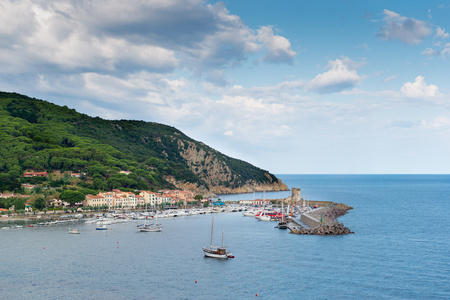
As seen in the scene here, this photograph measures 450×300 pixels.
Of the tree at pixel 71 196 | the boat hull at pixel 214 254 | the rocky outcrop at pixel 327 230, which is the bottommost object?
the boat hull at pixel 214 254

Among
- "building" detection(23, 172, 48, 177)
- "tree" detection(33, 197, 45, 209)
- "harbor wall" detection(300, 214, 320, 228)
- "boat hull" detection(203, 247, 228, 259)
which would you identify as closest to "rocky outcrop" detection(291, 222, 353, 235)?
"harbor wall" detection(300, 214, 320, 228)

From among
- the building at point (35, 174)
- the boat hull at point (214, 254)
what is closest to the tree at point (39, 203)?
the building at point (35, 174)

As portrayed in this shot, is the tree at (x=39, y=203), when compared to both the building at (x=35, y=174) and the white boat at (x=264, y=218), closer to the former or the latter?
the building at (x=35, y=174)

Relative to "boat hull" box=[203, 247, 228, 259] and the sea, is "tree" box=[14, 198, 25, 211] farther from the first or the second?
"boat hull" box=[203, 247, 228, 259]

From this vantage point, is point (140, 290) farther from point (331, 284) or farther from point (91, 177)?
point (91, 177)

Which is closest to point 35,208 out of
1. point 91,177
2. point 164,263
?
point 91,177

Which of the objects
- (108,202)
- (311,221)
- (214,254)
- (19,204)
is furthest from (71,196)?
(214,254)
